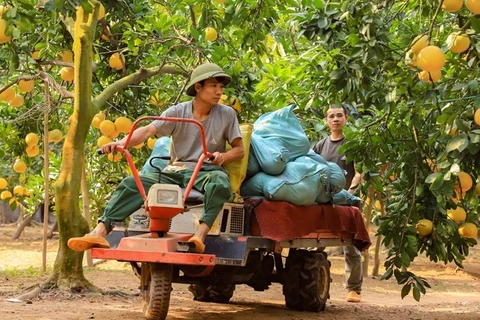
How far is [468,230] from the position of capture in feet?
22.3

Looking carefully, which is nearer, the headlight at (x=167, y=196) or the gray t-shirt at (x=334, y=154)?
the headlight at (x=167, y=196)

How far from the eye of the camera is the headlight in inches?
218

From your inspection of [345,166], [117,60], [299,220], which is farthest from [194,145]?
[117,60]

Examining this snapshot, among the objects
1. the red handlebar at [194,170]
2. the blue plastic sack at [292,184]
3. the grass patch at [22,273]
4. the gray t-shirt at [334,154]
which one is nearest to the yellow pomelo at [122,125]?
the gray t-shirt at [334,154]

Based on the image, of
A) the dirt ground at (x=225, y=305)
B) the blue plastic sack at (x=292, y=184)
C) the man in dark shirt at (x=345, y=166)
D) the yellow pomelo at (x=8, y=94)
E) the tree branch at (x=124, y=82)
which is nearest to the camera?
the blue plastic sack at (x=292, y=184)

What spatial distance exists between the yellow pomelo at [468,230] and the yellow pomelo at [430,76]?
1.45 metres

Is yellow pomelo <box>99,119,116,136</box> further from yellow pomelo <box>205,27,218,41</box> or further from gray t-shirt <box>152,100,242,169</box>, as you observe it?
gray t-shirt <box>152,100,242,169</box>

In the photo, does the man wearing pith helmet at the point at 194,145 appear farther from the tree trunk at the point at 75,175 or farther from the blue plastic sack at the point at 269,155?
the tree trunk at the point at 75,175

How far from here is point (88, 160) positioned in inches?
479

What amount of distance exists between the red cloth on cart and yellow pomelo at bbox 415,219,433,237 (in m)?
0.71

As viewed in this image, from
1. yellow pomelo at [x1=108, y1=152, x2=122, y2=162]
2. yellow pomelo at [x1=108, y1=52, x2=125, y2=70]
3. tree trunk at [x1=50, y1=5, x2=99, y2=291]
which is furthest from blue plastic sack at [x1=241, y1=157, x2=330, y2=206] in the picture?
yellow pomelo at [x1=108, y1=52, x2=125, y2=70]

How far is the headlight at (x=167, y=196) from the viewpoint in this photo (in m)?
5.53

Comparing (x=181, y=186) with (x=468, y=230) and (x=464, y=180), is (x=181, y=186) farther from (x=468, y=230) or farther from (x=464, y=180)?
(x=468, y=230)

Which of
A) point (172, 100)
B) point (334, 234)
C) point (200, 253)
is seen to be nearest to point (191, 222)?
point (200, 253)
